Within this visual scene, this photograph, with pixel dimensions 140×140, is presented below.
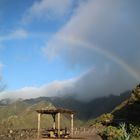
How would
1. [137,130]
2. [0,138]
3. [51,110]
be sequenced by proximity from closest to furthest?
1. [137,130]
2. [51,110]
3. [0,138]

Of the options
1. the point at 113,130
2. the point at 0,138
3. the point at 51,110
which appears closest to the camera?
the point at 113,130

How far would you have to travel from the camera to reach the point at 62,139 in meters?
44.3

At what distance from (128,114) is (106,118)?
5.16 metres

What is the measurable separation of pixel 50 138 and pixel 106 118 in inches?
1707

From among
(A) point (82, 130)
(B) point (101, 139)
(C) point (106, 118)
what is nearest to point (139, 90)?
(C) point (106, 118)

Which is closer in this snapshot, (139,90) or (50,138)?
(50,138)

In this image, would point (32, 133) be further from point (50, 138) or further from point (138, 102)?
point (138, 102)

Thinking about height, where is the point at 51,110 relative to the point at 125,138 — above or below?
above

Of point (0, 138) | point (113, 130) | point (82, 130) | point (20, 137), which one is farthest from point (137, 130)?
point (82, 130)

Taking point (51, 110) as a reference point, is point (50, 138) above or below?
below

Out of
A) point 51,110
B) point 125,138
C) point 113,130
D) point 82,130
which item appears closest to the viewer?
point 125,138

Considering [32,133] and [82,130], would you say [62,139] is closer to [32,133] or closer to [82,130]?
[32,133]

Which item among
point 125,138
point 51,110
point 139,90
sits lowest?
point 125,138

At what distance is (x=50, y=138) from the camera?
45.1m
